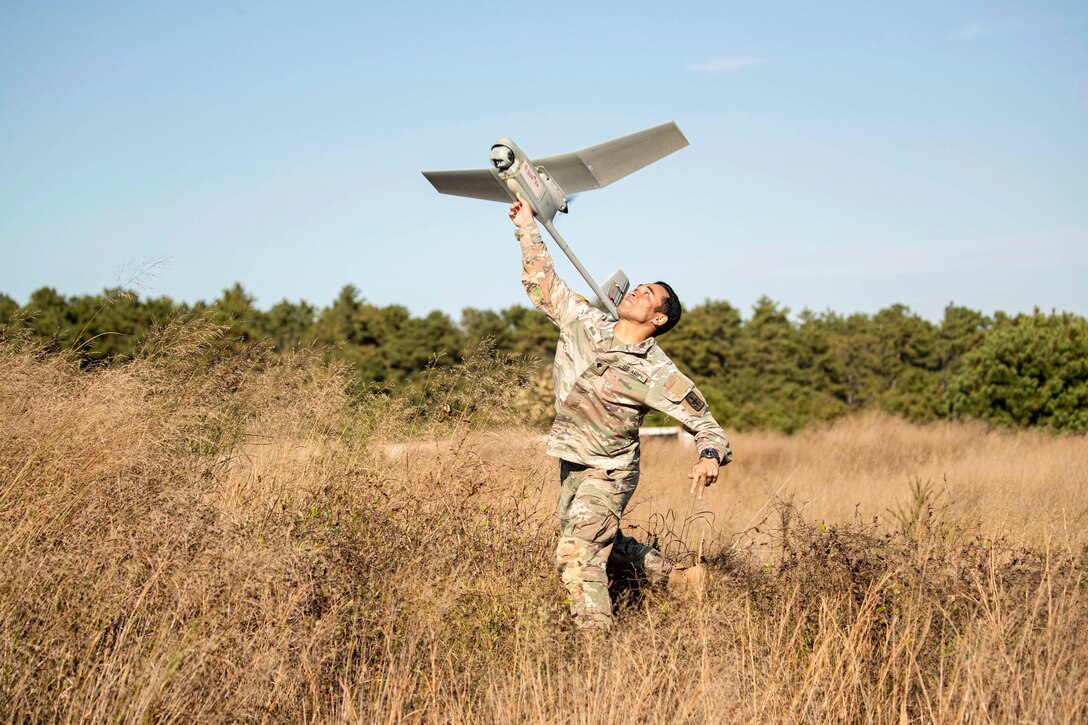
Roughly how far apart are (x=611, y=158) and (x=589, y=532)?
2.53 meters

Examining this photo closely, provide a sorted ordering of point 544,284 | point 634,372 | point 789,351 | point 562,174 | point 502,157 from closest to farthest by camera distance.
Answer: point 634,372, point 544,284, point 502,157, point 562,174, point 789,351

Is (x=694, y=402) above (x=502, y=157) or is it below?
below

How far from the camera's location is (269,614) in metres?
3.91

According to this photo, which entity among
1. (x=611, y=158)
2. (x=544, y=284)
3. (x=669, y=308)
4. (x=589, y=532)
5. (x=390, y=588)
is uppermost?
(x=611, y=158)

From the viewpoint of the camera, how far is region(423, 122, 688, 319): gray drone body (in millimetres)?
5715

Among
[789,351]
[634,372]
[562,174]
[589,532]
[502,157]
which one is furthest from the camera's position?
[789,351]

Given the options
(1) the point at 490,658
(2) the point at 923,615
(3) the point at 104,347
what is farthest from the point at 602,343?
(3) the point at 104,347

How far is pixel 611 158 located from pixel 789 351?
122 ft

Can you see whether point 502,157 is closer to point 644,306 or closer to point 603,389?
point 644,306

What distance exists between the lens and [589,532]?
16.5 ft

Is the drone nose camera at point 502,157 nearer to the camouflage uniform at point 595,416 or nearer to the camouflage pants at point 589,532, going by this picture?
the camouflage uniform at point 595,416

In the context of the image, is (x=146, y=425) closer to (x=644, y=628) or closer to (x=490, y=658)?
(x=490, y=658)

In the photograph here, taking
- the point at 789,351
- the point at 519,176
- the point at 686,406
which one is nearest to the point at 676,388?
the point at 686,406

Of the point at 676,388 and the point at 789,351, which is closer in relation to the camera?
the point at 676,388
